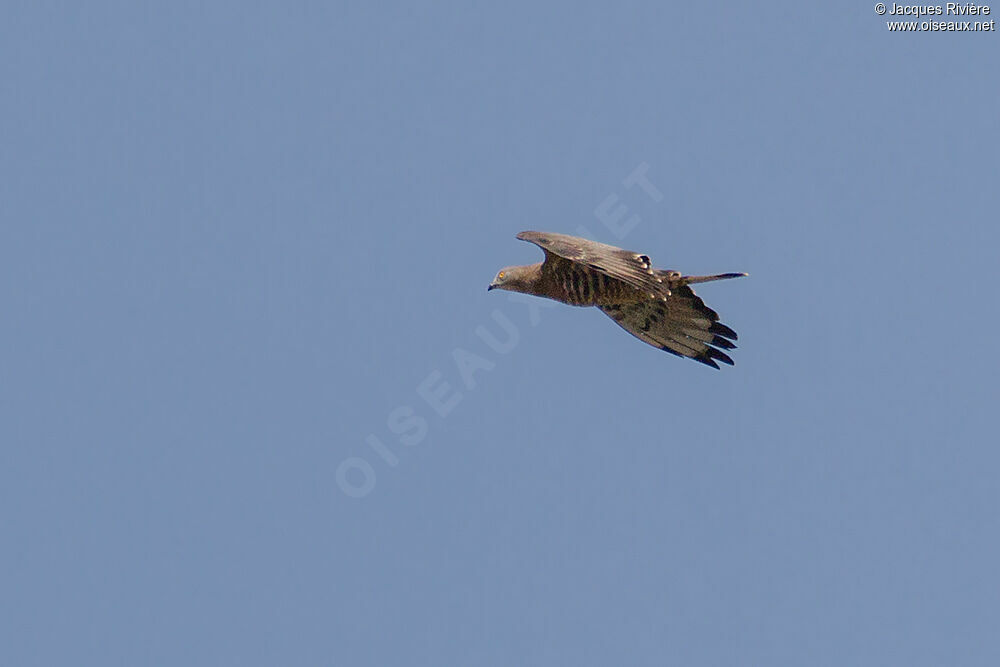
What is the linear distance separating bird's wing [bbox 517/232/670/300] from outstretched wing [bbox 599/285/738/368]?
1056 mm

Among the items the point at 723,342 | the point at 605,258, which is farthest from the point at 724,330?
the point at 605,258

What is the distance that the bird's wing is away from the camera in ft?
60.6

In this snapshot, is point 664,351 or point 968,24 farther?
point 968,24

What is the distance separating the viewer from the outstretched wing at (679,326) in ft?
67.9

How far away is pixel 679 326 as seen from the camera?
2095cm

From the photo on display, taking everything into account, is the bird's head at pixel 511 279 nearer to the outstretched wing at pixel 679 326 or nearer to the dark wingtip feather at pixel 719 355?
the outstretched wing at pixel 679 326

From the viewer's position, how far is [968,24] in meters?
28.5

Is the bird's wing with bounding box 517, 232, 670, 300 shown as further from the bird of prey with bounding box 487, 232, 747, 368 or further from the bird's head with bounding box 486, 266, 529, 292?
the bird's head with bounding box 486, 266, 529, 292

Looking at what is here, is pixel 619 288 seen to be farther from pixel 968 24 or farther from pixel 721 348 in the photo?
pixel 968 24

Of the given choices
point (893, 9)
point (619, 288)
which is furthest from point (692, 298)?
point (893, 9)

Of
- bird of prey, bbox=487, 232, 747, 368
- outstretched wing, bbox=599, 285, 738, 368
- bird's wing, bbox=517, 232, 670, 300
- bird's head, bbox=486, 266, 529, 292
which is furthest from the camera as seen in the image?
bird's head, bbox=486, 266, 529, 292

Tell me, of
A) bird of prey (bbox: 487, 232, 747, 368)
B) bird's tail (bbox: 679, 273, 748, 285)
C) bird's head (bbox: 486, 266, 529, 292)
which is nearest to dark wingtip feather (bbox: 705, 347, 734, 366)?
bird of prey (bbox: 487, 232, 747, 368)

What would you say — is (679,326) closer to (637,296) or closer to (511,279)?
(637,296)

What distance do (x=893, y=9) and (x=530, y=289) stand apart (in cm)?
1049
